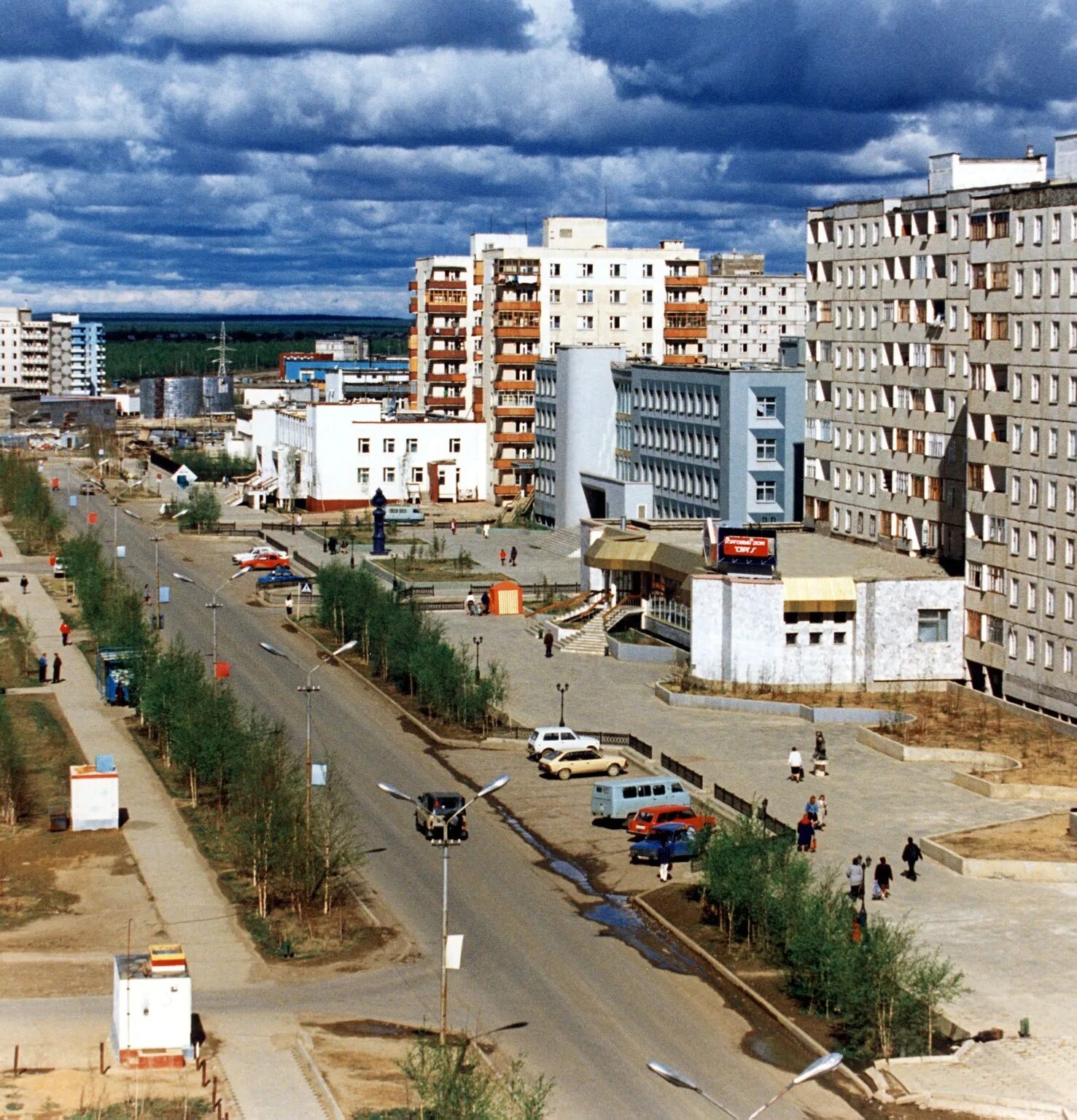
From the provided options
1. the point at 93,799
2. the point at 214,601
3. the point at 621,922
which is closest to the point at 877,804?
the point at 621,922

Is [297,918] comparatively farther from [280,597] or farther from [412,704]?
[280,597]

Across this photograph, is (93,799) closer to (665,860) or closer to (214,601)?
(665,860)

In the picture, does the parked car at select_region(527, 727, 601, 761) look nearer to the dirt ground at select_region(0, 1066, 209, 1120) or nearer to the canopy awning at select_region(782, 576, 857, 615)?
the canopy awning at select_region(782, 576, 857, 615)

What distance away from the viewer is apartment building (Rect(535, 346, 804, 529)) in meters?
115

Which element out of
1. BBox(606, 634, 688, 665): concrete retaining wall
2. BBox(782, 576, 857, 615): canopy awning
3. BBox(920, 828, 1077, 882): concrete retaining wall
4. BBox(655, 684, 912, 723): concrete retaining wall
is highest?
BBox(782, 576, 857, 615): canopy awning

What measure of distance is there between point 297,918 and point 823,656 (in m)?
36.9

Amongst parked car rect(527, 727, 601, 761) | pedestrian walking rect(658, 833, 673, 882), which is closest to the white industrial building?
parked car rect(527, 727, 601, 761)

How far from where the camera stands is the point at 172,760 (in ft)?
229

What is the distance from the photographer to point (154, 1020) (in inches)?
1624

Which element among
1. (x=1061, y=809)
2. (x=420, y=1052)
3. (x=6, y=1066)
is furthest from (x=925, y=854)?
(x=6, y=1066)

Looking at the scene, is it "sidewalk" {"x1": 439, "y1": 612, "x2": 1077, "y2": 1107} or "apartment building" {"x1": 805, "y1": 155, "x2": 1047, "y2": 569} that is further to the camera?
"apartment building" {"x1": 805, "y1": 155, "x2": 1047, "y2": 569}

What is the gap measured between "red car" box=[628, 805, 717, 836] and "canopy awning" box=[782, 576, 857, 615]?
24.5 metres

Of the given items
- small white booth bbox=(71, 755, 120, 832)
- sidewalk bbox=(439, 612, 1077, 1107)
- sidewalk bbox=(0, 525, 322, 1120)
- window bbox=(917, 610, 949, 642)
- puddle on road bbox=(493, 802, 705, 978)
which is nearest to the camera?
sidewalk bbox=(0, 525, 322, 1120)

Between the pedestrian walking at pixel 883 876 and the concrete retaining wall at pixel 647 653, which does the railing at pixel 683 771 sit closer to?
the pedestrian walking at pixel 883 876
